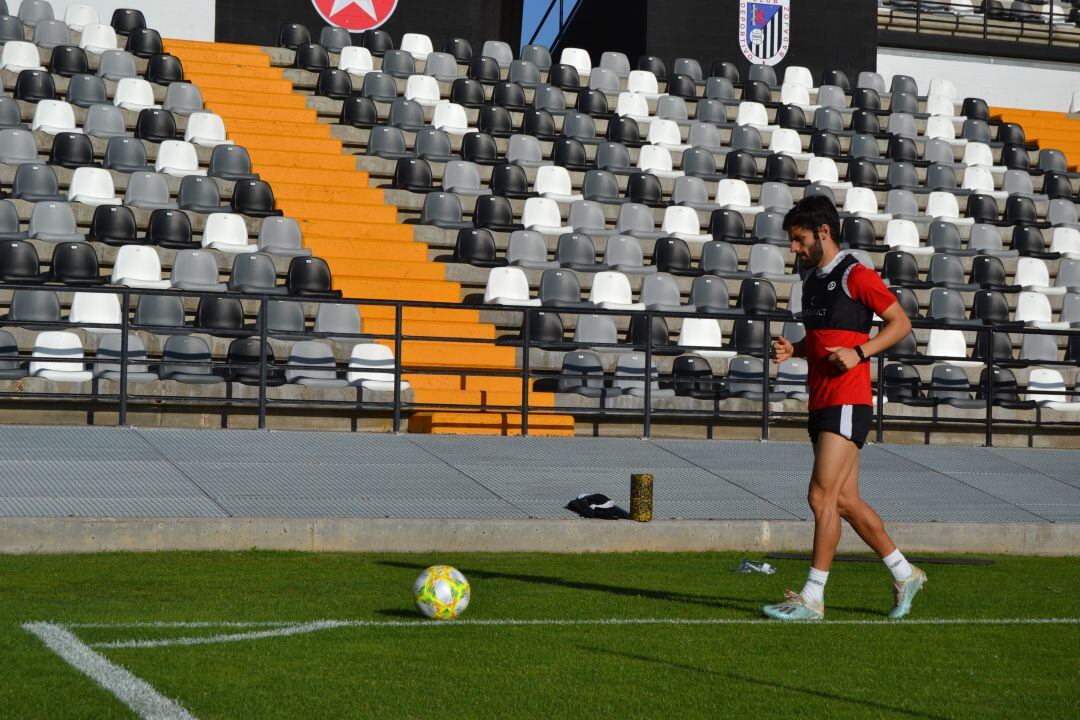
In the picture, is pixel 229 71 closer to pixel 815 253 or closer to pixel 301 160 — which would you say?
pixel 301 160

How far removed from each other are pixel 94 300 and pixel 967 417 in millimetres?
9510

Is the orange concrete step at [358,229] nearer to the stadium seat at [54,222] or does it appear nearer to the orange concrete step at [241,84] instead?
the stadium seat at [54,222]

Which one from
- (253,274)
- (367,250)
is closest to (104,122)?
(367,250)

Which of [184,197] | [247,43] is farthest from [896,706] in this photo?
[247,43]

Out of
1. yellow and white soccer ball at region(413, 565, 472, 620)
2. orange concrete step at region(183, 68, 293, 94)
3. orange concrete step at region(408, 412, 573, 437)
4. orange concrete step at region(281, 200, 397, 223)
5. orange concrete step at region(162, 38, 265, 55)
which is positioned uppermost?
orange concrete step at region(162, 38, 265, 55)

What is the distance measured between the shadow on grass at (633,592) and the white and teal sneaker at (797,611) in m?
0.27

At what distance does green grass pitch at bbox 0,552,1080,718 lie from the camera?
201 inches

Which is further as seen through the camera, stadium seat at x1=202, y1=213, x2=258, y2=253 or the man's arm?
stadium seat at x1=202, y1=213, x2=258, y2=253

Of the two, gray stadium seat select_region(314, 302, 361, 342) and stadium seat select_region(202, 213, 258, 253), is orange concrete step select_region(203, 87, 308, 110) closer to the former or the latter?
stadium seat select_region(202, 213, 258, 253)

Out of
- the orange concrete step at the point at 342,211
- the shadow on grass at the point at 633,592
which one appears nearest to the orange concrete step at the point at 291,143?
the orange concrete step at the point at 342,211

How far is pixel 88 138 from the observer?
18.6 metres

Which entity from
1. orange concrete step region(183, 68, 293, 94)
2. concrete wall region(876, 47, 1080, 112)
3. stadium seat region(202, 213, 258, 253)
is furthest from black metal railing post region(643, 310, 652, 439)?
concrete wall region(876, 47, 1080, 112)

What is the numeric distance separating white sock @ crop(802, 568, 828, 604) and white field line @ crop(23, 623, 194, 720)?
3.45 meters

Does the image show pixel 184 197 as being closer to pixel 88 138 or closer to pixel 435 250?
pixel 88 138
